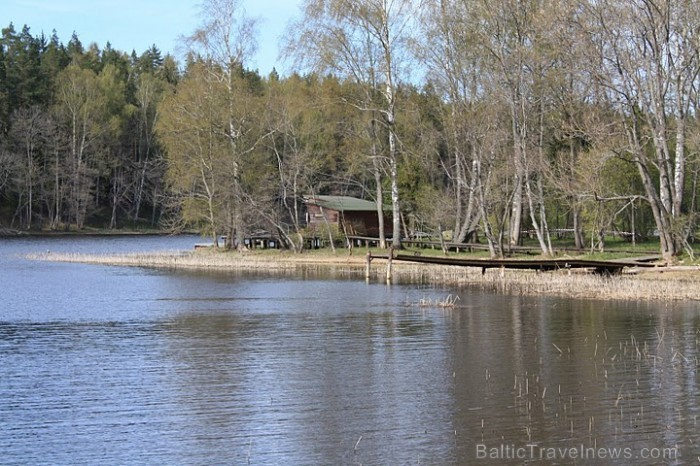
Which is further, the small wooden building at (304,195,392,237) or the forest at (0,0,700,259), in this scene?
the small wooden building at (304,195,392,237)

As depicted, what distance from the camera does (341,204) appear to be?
196 feet

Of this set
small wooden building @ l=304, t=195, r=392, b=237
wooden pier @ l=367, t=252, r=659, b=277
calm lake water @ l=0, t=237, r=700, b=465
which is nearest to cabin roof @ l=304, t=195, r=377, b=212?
small wooden building @ l=304, t=195, r=392, b=237

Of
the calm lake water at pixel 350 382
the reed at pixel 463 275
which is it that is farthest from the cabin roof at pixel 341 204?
the calm lake water at pixel 350 382

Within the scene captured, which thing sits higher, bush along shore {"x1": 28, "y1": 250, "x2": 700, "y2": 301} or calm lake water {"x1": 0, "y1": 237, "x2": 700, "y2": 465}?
bush along shore {"x1": 28, "y1": 250, "x2": 700, "y2": 301}

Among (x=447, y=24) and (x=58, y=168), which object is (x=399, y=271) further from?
(x=58, y=168)

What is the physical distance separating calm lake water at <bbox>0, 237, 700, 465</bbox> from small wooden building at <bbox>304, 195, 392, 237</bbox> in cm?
2740

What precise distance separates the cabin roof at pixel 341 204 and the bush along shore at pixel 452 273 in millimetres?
7127

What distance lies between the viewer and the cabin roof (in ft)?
190

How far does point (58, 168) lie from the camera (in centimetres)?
8712

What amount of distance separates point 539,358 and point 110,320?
41.3ft

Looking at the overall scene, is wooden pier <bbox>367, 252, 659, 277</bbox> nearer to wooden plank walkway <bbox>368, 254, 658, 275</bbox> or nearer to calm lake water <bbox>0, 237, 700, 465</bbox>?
wooden plank walkway <bbox>368, 254, 658, 275</bbox>

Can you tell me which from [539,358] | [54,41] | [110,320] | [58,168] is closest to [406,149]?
[110,320]

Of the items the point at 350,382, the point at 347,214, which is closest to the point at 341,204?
the point at 347,214

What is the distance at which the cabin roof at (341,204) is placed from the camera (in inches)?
2277
